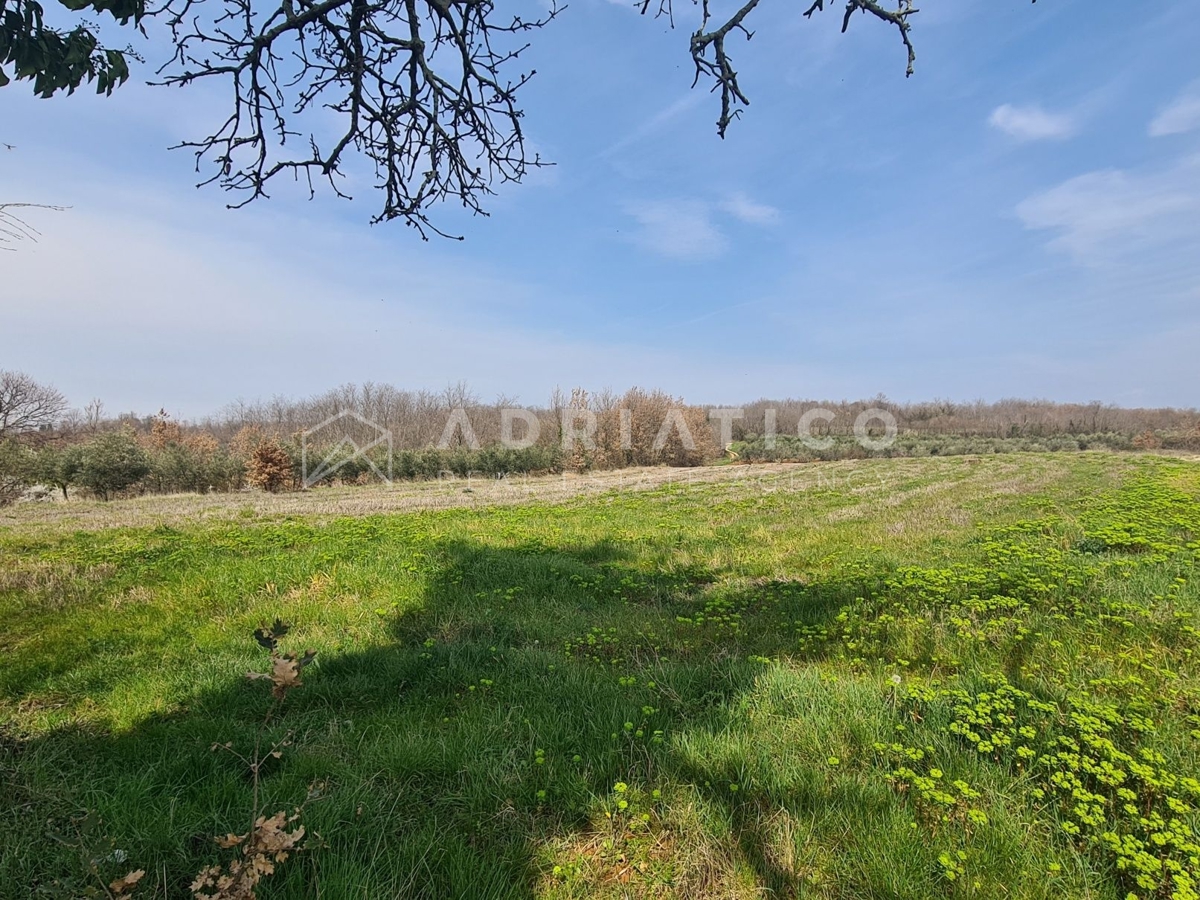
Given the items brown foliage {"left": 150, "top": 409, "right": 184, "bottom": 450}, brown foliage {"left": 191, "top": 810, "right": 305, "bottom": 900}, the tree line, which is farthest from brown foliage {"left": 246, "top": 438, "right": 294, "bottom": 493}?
brown foliage {"left": 191, "top": 810, "right": 305, "bottom": 900}

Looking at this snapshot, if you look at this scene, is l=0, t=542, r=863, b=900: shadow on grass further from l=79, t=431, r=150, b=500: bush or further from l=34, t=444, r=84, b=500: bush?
l=34, t=444, r=84, b=500: bush

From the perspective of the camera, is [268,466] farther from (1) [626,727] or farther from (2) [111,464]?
(1) [626,727]

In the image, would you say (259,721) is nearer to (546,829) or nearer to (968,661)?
(546,829)

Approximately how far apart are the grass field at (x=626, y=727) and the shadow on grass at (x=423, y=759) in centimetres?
2

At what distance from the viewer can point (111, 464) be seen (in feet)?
96.2

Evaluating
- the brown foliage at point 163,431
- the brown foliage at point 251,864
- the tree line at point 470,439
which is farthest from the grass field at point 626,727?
the brown foliage at point 163,431

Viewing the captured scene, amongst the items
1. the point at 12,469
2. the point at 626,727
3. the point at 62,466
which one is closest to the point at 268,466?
the point at 62,466

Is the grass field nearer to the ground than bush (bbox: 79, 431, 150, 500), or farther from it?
nearer to the ground

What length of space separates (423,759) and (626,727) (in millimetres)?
1036

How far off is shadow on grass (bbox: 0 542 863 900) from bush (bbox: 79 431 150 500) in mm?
35276

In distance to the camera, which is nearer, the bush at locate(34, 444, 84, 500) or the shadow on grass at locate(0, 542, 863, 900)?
the shadow on grass at locate(0, 542, 863, 900)

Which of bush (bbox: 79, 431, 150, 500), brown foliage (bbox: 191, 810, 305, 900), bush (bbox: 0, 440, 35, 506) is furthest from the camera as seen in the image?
bush (bbox: 79, 431, 150, 500)

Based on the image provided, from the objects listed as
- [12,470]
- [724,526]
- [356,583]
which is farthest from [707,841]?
[12,470]

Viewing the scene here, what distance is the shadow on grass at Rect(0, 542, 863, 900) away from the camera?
1.98 m
